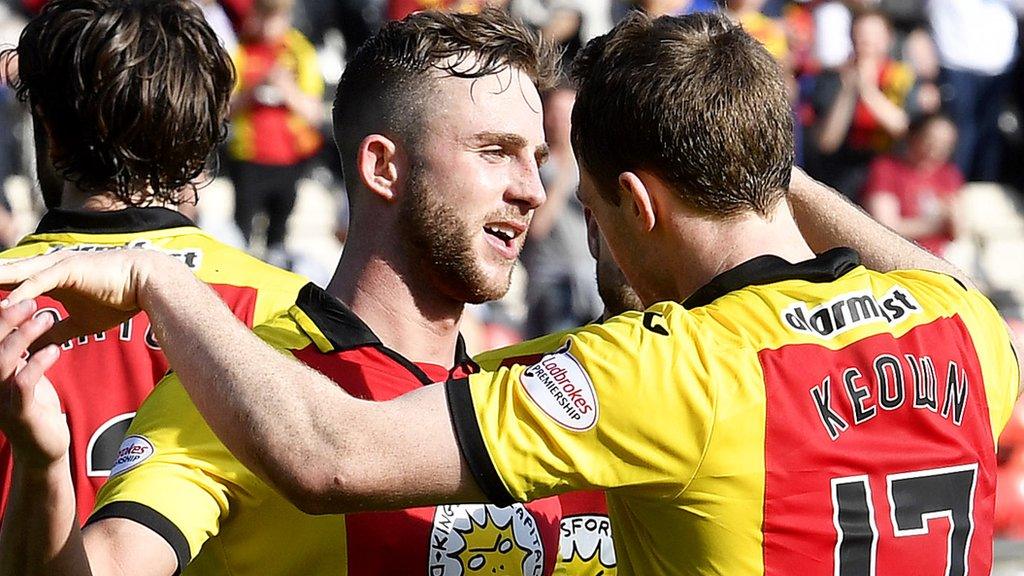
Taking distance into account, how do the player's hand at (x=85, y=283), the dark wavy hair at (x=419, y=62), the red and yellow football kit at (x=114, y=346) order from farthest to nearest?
the red and yellow football kit at (x=114, y=346) < the dark wavy hair at (x=419, y=62) < the player's hand at (x=85, y=283)

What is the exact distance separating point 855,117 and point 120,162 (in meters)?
7.22

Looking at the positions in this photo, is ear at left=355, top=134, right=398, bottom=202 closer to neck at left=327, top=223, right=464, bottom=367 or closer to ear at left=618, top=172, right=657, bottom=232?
neck at left=327, top=223, right=464, bottom=367

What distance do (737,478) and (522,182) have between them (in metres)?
0.97

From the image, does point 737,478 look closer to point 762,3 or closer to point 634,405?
A: point 634,405

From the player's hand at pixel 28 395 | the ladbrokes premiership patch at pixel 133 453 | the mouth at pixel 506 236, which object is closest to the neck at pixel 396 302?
the mouth at pixel 506 236

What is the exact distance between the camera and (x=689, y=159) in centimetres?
253

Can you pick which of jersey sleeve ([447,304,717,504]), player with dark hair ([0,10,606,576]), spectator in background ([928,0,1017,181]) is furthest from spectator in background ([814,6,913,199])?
jersey sleeve ([447,304,717,504])

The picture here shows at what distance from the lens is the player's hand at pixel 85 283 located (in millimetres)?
2156

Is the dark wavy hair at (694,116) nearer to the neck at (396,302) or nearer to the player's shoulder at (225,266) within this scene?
the neck at (396,302)

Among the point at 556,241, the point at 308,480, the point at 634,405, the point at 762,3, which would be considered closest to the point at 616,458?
the point at 634,405

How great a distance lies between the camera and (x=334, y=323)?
9.80 ft

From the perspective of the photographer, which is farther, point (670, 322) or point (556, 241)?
point (556, 241)

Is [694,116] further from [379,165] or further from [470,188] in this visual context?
[379,165]

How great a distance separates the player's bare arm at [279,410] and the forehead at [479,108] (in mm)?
933
